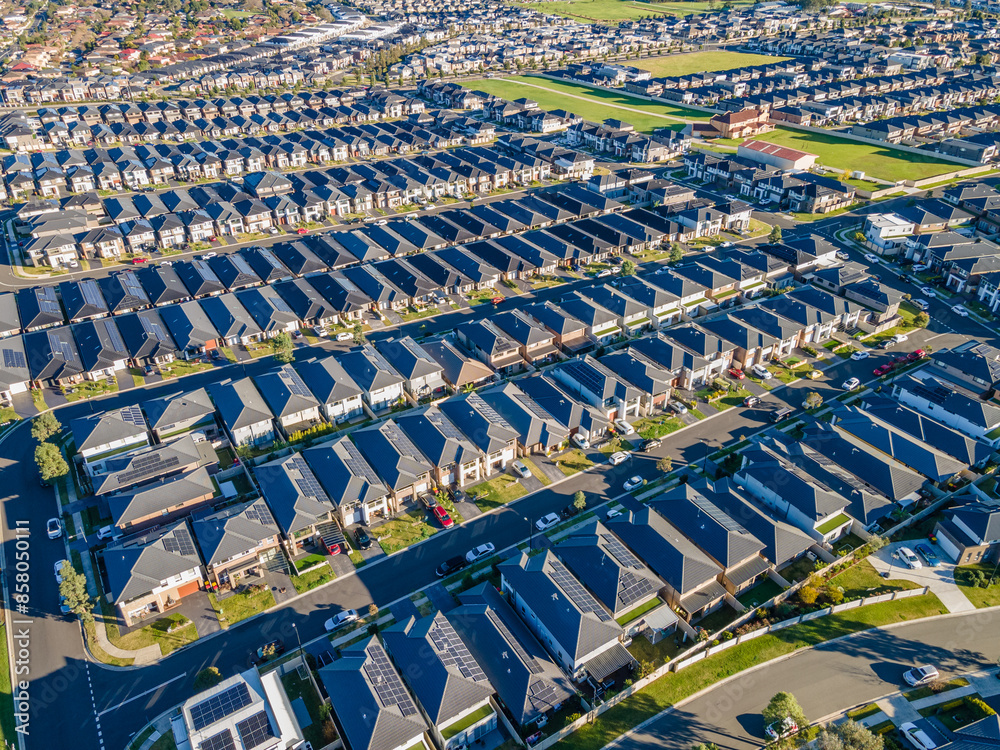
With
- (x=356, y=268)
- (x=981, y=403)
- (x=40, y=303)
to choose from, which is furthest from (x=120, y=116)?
(x=981, y=403)

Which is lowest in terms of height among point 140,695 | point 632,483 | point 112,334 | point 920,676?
point 920,676

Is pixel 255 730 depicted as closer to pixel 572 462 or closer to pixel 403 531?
pixel 403 531

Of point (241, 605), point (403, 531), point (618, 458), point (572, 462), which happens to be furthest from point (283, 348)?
point (618, 458)

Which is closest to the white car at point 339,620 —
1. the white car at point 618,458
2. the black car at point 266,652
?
the black car at point 266,652

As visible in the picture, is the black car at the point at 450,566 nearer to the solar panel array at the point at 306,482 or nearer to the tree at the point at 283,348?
the solar panel array at the point at 306,482

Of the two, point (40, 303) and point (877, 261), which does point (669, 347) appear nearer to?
point (877, 261)

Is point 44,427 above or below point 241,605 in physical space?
above
